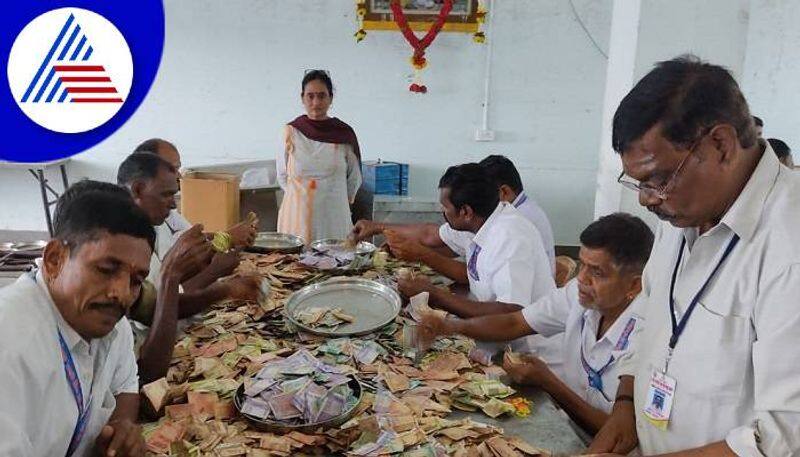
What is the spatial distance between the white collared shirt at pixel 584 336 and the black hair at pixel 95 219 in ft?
4.86

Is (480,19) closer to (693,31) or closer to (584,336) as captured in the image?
(693,31)

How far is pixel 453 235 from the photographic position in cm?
392

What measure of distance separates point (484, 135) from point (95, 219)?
562 cm

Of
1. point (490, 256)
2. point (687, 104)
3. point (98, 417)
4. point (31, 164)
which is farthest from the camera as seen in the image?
point (31, 164)

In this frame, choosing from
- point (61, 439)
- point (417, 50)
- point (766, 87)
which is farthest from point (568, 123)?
point (61, 439)

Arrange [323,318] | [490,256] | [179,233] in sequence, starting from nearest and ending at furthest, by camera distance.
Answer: [323,318]
[490,256]
[179,233]

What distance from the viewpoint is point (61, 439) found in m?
1.43

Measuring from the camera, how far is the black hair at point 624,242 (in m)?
2.08

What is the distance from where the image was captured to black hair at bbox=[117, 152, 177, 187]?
102 inches

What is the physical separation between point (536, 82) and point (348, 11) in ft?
7.22

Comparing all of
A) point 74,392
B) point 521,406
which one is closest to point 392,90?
point 521,406

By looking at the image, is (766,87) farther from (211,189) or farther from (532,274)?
(211,189)

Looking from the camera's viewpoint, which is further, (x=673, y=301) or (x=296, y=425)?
(x=296, y=425)

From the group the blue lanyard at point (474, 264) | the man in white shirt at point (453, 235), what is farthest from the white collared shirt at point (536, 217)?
the blue lanyard at point (474, 264)
